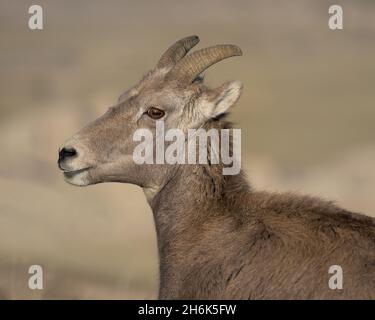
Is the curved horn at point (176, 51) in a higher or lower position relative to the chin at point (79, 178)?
higher

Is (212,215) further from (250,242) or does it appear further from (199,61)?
(199,61)

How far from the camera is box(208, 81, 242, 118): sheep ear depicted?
16469mm

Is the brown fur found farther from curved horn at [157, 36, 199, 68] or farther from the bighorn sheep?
curved horn at [157, 36, 199, 68]

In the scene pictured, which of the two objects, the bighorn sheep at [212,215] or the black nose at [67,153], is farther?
the black nose at [67,153]

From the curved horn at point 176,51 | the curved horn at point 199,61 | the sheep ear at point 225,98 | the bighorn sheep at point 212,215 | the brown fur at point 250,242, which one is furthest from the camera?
the curved horn at point 176,51

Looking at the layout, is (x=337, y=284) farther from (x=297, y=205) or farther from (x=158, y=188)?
(x=158, y=188)

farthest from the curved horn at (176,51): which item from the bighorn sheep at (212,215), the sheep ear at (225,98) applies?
the sheep ear at (225,98)

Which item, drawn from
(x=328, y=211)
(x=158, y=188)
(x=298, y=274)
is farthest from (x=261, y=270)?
(x=158, y=188)

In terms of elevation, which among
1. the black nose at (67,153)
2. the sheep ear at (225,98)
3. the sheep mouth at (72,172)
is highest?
the sheep ear at (225,98)

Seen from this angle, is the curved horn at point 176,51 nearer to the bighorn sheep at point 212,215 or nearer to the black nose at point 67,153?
the bighorn sheep at point 212,215

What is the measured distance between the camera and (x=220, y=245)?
603 inches

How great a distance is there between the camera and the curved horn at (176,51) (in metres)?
17.7

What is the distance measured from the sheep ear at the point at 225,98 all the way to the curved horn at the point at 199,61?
2.07ft
